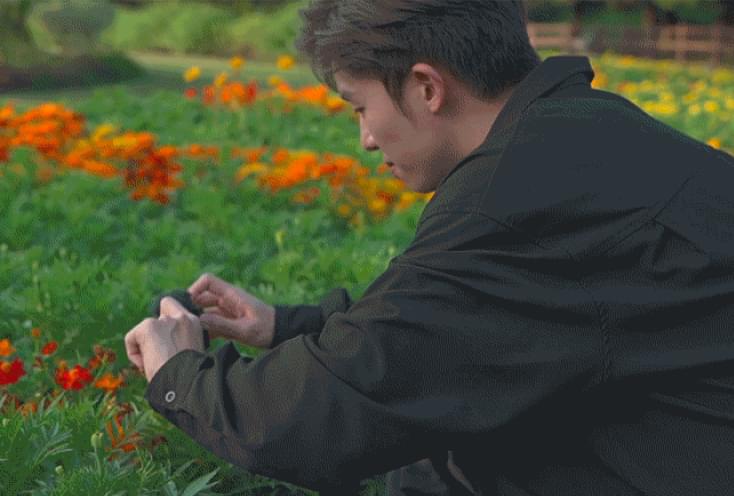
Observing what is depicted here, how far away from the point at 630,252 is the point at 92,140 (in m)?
5.45

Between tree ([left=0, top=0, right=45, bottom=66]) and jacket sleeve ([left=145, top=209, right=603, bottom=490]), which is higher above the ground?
jacket sleeve ([left=145, top=209, right=603, bottom=490])

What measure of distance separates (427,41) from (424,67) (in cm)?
5

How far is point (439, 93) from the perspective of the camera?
1945 millimetres

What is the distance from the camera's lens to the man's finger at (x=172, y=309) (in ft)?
7.02

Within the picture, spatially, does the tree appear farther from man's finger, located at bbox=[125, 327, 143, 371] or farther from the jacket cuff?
the jacket cuff

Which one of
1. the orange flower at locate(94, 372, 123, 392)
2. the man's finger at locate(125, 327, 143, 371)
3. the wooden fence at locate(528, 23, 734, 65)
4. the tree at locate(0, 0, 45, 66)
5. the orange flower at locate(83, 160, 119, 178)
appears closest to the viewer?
the man's finger at locate(125, 327, 143, 371)

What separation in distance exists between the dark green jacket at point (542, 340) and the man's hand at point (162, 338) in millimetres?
193

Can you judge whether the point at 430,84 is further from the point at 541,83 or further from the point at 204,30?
the point at 204,30

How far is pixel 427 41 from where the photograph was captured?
1.92 meters

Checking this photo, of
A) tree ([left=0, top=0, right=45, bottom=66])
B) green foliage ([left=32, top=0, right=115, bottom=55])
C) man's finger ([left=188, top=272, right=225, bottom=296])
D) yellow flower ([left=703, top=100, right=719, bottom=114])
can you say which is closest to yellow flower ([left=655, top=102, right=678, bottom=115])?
yellow flower ([left=703, top=100, right=719, bottom=114])

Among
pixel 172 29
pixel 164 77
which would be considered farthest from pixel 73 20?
pixel 172 29

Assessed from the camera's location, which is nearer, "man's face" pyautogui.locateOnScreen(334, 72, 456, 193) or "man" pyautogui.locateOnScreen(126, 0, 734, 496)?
"man" pyautogui.locateOnScreen(126, 0, 734, 496)

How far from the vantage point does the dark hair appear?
1.92 m

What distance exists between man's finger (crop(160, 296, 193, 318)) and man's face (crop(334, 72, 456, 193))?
48cm
